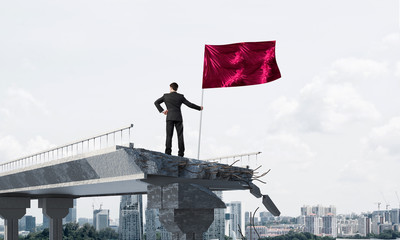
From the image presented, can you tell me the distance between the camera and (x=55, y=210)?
31.9 metres

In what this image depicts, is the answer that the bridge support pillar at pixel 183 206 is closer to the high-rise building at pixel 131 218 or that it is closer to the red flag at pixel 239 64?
the red flag at pixel 239 64

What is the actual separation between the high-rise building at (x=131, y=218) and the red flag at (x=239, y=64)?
151 metres

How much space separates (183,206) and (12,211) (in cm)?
1810

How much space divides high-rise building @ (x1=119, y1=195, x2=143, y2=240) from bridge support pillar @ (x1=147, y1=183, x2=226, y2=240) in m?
152

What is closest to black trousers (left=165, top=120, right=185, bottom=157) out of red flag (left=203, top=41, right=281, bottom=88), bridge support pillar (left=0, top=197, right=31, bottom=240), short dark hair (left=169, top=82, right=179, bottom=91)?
short dark hair (left=169, top=82, right=179, bottom=91)

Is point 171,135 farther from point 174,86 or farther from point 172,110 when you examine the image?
point 174,86

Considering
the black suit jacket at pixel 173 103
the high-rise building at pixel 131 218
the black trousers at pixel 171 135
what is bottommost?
the high-rise building at pixel 131 218

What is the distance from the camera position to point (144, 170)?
15.7 meters

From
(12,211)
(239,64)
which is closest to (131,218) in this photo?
(12,211)

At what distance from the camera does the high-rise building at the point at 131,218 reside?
6654 inches

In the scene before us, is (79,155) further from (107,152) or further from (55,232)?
(55,232)

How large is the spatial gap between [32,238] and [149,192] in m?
105

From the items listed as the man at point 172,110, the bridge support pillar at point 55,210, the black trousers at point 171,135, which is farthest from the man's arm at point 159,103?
the bridge support pillar at point 55,210

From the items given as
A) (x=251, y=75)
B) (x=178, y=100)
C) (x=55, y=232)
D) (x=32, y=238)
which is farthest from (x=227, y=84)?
(x=32, y=238)
